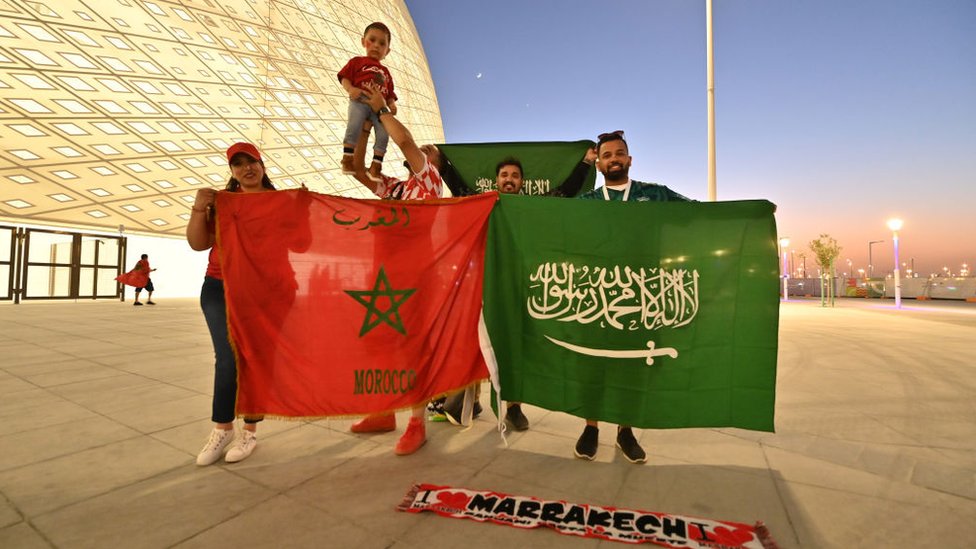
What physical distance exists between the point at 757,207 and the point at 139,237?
25719 millimetres

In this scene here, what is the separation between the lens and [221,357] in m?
2.20

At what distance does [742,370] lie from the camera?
2131 millimetres

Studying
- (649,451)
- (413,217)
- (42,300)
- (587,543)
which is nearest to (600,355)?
(649,451)

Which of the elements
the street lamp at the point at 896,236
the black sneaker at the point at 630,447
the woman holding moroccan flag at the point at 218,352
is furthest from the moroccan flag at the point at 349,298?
the street lamp at the point at 896,236

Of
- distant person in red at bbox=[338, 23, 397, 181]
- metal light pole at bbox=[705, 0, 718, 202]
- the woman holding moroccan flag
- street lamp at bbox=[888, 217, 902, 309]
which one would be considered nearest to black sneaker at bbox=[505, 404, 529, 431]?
the woman holding moroccan flag

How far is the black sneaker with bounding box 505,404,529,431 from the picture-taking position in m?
2.80

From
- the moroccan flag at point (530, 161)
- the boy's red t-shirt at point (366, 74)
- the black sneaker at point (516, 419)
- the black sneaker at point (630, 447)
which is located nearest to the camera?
the black sneaker at point (630, 447)

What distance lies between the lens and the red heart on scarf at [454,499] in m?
1.68

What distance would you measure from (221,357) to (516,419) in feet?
6.48

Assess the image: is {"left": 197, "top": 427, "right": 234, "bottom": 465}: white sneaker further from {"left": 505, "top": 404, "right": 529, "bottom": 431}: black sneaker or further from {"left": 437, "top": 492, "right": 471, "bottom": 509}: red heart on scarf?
{"left": 505, "top": 404, "right": 529, "bottom": 431}: black sneaker

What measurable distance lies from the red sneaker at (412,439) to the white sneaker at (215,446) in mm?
979

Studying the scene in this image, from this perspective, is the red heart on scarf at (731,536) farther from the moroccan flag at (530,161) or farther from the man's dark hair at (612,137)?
the moroccan flag at (530,161)

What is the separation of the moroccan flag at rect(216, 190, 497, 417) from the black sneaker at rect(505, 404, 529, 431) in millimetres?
742

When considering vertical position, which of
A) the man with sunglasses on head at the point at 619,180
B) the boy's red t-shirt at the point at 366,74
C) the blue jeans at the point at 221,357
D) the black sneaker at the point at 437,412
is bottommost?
the black sneaker at the point at 437,412
